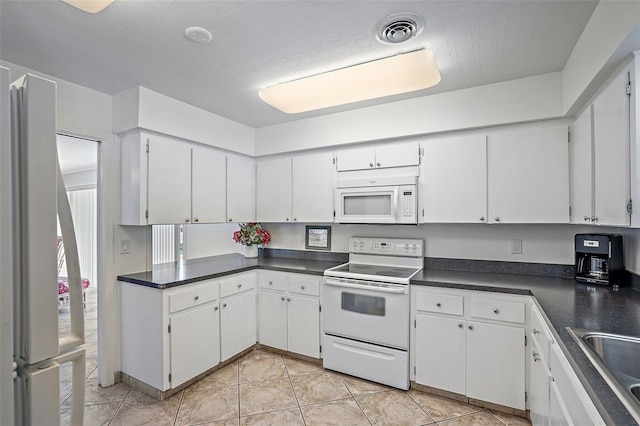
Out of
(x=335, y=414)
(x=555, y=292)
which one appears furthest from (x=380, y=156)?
(x=335, y=414)

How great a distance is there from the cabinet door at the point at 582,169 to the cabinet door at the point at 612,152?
11 cm

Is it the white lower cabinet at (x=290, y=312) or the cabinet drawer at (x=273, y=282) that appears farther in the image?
the cabinet drawer at (x=273, y=282)

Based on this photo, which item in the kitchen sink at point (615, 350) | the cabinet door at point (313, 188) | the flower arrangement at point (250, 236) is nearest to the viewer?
the kitchen sink at point (615, 350)

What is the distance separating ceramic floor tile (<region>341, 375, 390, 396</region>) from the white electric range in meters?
0.04

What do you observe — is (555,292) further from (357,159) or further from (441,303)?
(357,159)

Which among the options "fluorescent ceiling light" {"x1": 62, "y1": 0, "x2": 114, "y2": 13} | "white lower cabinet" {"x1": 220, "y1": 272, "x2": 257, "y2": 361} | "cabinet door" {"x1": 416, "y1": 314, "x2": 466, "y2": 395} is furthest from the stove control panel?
"fluorescent ceiling light" {"x1": 62, "y1": 0, "x2": 114, "y2": 13}

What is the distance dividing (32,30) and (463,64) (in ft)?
8.72

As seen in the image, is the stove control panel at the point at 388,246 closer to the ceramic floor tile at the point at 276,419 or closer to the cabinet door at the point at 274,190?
the cabinet door at the point at 274,190

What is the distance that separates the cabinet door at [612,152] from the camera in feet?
4.85

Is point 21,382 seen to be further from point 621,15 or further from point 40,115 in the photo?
point 621,15

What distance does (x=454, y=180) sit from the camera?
2658 mm

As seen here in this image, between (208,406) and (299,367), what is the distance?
0.87 m

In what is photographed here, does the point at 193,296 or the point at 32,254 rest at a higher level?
the point at 32,254

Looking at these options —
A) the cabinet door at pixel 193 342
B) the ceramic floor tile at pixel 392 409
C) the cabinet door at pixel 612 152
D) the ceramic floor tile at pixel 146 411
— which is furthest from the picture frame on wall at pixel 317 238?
the cabinet door at pixel 612 152
